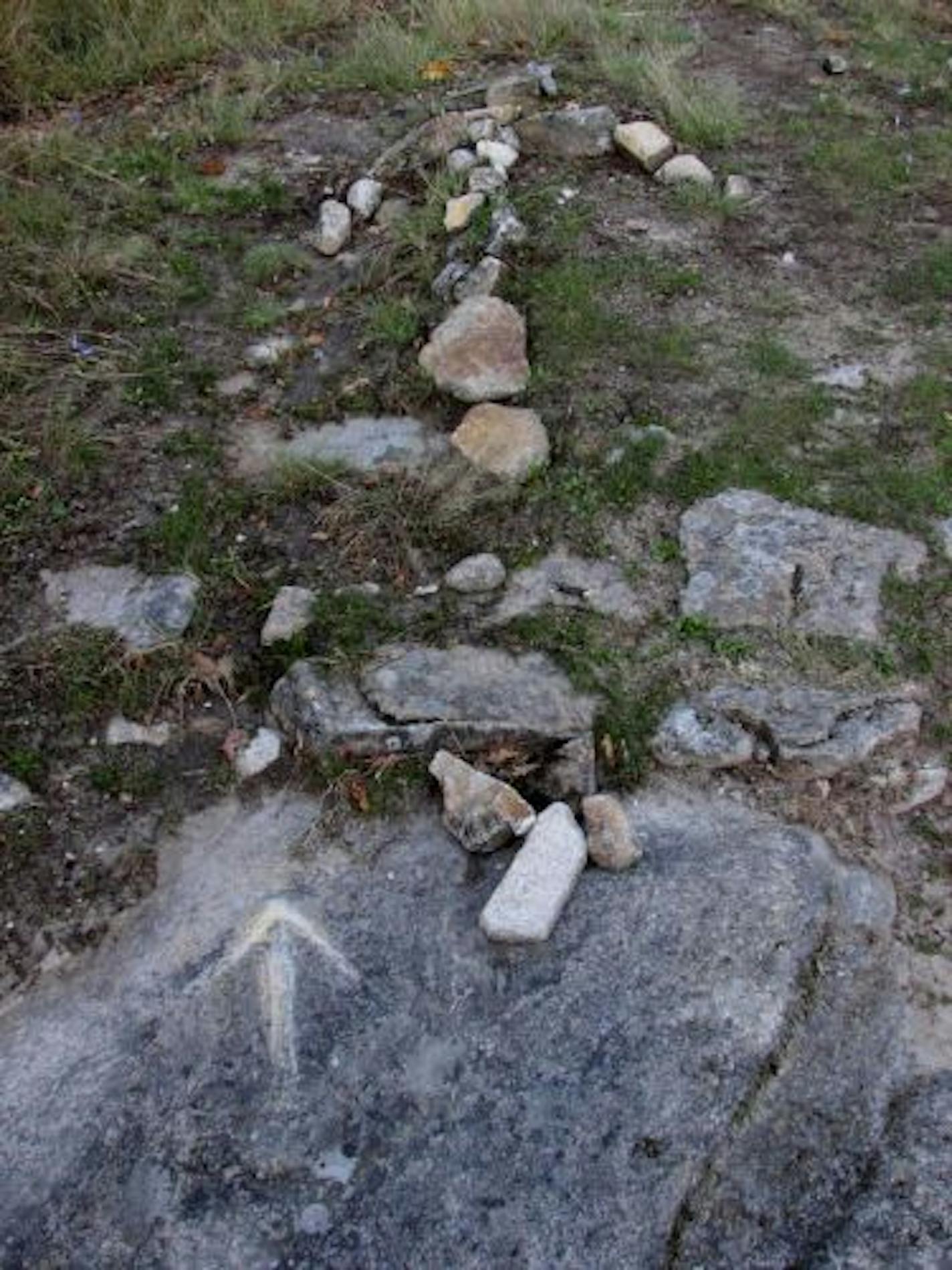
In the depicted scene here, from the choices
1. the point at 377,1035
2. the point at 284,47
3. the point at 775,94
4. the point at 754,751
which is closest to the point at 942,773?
the point at 754,751

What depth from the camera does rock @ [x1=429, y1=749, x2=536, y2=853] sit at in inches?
110

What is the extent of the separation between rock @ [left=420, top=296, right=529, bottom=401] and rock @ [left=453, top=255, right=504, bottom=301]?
0.62 ft

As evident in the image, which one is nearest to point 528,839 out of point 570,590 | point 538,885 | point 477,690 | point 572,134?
point 538,885

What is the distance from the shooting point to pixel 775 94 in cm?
574

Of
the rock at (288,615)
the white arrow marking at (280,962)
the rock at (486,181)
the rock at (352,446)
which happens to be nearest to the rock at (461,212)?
the rock at (486,181)

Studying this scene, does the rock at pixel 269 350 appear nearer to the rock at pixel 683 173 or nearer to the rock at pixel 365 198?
the rock at pixel 365 198

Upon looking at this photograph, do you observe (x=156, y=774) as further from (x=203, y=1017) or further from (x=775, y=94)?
(x=775, y=94)

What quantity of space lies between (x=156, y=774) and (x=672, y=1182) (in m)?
1.54

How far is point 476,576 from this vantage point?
339 cm

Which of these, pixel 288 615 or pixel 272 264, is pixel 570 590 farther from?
pixel 272 264

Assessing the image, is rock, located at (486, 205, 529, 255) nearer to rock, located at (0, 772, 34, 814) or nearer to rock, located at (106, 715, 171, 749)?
rock, located at (106, 715, 171, 749)

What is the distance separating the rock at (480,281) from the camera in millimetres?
4340

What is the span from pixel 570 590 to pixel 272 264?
7.22 ft

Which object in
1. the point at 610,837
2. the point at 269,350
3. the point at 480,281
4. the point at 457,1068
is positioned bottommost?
the point at 457,1068
